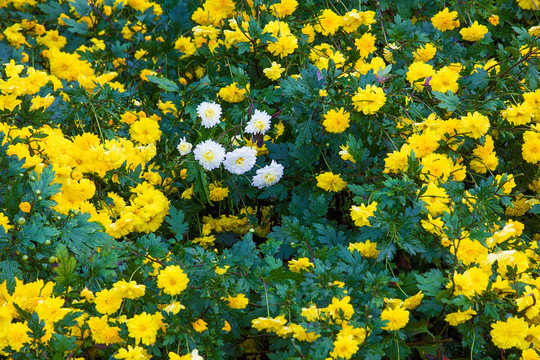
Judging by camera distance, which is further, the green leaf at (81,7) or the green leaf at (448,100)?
the green leaf at (81,7)

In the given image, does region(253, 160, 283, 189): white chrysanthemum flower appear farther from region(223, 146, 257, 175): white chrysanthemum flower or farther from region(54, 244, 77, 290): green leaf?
region(54, 244, 77, 290): green leaf

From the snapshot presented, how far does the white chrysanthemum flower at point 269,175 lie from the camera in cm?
221

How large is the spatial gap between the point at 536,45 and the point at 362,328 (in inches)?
54.6

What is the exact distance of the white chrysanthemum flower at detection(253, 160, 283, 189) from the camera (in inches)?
87.0

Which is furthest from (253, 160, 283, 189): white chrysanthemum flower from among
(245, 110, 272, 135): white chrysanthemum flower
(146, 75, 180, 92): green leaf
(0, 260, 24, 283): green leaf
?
(0, 260, 24, 283): green leaf

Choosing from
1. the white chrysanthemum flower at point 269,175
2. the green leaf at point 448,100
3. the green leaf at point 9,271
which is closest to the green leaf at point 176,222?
the white chrysanthemum flower at point 269,175

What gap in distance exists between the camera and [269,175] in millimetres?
2221

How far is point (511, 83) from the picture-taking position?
245cm

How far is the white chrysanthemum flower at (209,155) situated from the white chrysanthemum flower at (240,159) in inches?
1.0

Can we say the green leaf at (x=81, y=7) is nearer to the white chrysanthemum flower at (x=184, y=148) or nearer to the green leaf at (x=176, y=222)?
the white chrysanthemum flower at (x=184, y=148)

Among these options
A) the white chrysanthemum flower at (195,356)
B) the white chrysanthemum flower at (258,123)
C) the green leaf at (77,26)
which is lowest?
the white chrysanthemum flower at (195,356)

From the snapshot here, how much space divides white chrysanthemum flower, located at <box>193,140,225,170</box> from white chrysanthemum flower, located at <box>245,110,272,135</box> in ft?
0.46

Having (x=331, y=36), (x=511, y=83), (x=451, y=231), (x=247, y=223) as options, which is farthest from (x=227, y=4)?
(x=451, y=231)

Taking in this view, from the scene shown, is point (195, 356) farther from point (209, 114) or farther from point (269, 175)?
point (209, 114)
